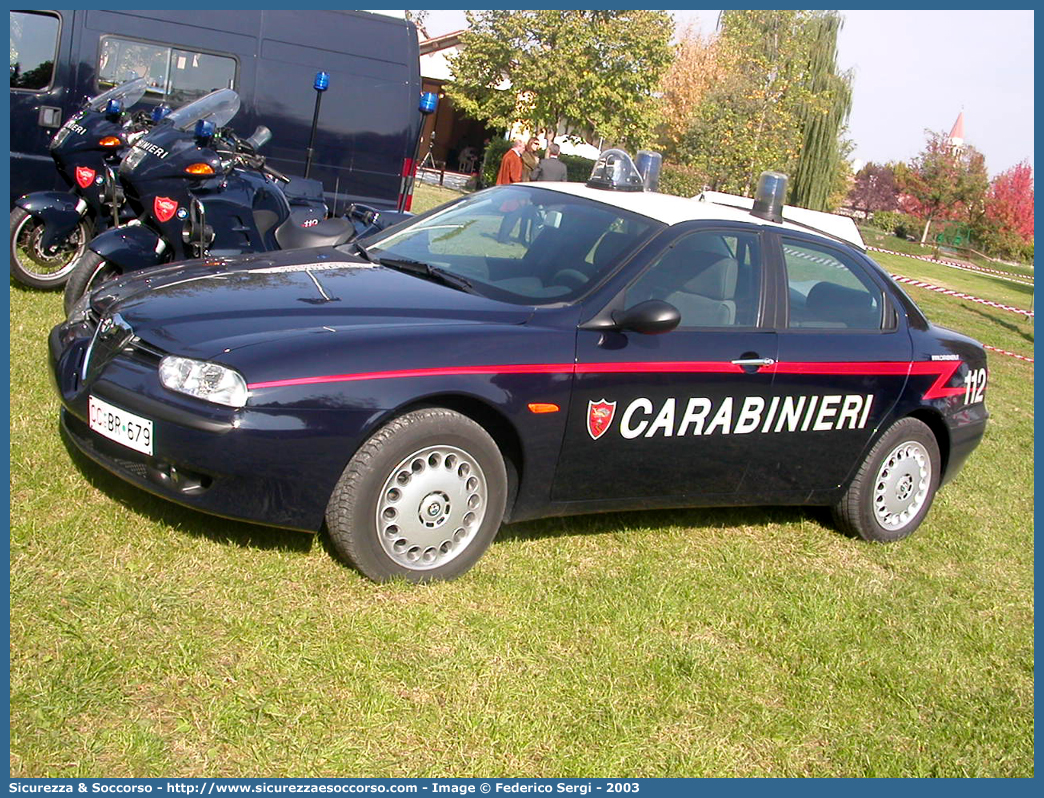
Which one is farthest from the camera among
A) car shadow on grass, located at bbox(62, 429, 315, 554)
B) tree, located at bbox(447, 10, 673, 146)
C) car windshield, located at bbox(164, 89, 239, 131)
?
tree, located at bbox(447, 10, 673, 146)

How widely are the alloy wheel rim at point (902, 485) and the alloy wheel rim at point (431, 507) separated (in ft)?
8.11

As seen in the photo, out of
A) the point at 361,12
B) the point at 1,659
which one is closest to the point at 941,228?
the point at 361,12

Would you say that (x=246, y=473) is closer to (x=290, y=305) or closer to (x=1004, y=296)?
(x=290, y=305)

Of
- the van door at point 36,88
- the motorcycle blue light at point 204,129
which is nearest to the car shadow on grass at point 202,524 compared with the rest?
the motorcycle blue light at point 204,129

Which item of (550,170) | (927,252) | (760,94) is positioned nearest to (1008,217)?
(927,252)

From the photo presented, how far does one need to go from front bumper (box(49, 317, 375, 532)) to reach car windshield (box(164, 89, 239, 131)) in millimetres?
4294

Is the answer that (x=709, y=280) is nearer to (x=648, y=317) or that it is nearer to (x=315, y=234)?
(x=648, y=317)

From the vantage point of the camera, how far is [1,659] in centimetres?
325

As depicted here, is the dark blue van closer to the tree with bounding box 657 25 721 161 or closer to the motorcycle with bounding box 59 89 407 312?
the motorcycle with bounding box 59 89 407 312

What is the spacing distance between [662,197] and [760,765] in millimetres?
2982

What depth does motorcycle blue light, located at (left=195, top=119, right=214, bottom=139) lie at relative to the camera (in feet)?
24.5

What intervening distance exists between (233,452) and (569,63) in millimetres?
28836

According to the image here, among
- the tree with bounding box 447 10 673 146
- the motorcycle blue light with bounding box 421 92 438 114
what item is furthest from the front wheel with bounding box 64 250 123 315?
the tree with bounding box 447 10 673 146

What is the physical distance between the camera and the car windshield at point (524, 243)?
4.64 meters
